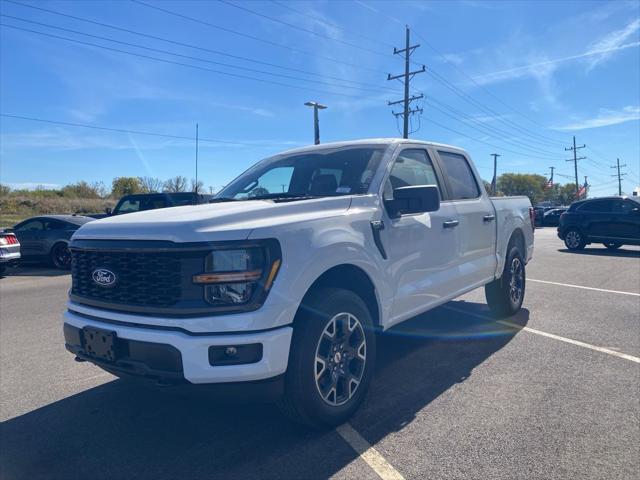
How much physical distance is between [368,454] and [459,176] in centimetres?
323

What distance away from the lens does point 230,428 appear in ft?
10.2

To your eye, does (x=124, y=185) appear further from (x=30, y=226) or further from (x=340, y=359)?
(x=340, y=359)

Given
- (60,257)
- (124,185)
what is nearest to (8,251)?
(60,257)

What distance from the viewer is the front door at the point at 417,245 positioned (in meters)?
3.60

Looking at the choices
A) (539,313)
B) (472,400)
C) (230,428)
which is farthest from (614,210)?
(230,428)

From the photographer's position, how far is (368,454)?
108 inches

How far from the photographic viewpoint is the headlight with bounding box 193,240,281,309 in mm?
2553

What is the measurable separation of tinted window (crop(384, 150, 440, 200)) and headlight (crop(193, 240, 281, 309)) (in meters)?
1.42

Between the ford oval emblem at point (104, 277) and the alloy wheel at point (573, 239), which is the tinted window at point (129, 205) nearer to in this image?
the ford oval emblem at point (104, 277)

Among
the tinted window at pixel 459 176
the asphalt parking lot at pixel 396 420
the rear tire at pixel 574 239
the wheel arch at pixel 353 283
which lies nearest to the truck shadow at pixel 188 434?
the asphalt parking lot at pixel 396 420

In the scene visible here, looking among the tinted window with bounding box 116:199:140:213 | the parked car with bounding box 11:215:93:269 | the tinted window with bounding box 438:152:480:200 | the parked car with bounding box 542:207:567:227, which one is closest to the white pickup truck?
the tinted window with bounding box 438:152:480:200

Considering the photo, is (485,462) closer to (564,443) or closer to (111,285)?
(564,443)

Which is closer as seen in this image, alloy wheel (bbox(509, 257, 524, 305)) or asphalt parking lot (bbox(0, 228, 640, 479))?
asphalt parking lot (bbox(0, 228, 640, 479))

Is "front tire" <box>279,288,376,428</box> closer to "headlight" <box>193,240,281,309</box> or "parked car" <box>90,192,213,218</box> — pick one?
"headlight" <box>193,240,281,309</box>
